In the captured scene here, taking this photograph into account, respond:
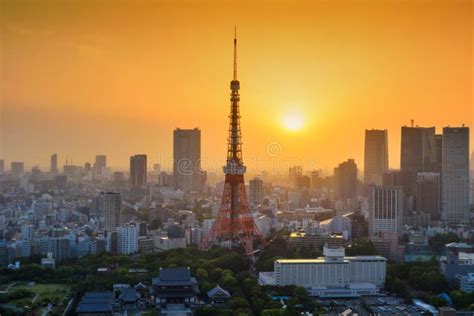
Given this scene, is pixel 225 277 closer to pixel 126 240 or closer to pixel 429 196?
pixel 126 240

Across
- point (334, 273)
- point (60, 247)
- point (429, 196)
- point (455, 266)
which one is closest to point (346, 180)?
point (429, 196)

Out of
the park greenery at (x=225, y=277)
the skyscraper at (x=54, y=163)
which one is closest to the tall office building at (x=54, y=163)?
the skyscraper at (x=54, y=163)

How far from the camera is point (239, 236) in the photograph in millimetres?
13914

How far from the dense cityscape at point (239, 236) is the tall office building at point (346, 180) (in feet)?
0.17

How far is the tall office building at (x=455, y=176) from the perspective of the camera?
2075 centimetres

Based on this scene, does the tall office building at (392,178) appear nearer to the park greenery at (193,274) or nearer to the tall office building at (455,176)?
the tall office building at (455,176)

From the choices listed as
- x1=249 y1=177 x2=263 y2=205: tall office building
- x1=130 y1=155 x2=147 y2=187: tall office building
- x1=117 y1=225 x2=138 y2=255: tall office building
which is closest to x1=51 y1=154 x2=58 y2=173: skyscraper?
x1=130 y1=155 x2=147 y2=187: tall office building

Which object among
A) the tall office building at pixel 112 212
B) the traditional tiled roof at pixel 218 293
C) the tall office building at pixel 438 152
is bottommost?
the traditional tiled roof at pixel 218 293

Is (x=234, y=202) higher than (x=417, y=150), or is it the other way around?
(x=417, y=150)

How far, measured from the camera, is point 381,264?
37.7 feet

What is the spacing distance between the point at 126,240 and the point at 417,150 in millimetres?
11715

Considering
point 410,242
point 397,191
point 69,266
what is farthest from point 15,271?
point 397,191

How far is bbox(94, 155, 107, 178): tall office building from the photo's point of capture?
24.0 m

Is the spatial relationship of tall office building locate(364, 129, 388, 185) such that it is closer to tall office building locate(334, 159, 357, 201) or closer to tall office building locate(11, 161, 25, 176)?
tall office building locate(334, 159, 357, 201)
